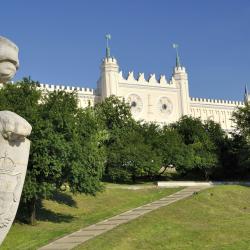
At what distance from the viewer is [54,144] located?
23.5m

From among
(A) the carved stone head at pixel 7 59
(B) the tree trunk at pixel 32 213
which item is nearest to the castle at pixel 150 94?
(B) the tree trunk at pixel 32 213

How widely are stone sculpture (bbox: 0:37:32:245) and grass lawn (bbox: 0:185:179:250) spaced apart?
14.1m

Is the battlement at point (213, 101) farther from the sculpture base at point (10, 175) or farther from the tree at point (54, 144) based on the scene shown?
the sculpture base at point (10, 175)

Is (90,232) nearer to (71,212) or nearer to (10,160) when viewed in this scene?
(71,212)

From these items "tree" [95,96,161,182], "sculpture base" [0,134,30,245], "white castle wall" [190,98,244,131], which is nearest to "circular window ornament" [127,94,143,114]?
"white castle wall" [190,98,244,131]

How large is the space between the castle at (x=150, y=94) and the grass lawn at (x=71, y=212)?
33908mm

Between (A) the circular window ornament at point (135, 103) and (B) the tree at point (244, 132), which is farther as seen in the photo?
(A) the circular window ornament at point (135, 103)

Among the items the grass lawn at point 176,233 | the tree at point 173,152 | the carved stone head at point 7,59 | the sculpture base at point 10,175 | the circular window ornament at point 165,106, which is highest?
the circular window ornament at point 165,106

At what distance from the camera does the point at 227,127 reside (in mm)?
82938

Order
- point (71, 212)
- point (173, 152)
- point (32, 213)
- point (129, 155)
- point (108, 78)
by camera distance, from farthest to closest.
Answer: point (108, 78) → point (173, 152) → point (129, 155) → point (71, 212) → point (32, 213)

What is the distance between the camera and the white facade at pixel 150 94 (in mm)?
71312

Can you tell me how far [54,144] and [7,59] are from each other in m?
19.3

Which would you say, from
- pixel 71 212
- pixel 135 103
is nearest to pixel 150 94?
pixel 135 103

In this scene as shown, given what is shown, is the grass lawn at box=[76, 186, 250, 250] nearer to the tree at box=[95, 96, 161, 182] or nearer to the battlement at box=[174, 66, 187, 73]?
the tree at box=[95, 96, 161, 182]
